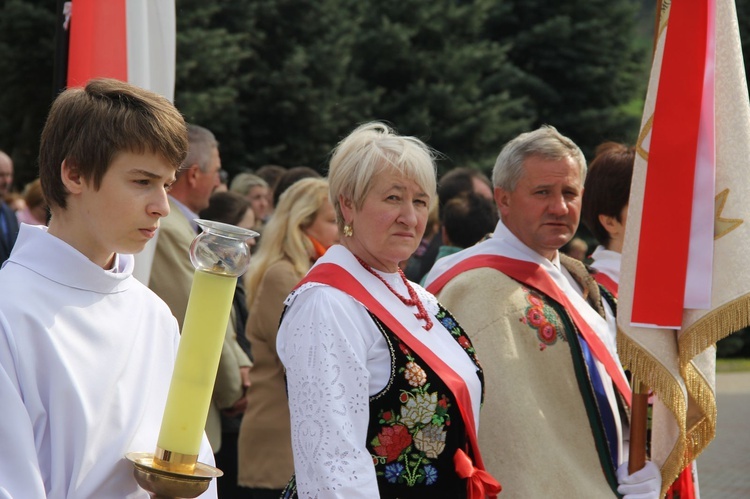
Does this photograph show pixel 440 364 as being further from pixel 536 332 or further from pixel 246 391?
pixel 246 391

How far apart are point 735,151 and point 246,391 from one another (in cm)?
278

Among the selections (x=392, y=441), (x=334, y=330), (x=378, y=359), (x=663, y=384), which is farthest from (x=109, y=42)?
(x=663, y=384)

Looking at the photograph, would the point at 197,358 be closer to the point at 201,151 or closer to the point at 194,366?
→ the point at 194,366

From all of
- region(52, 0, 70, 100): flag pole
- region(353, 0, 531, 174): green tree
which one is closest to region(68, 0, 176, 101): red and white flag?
region(52, 0, 70, 100): flag pole

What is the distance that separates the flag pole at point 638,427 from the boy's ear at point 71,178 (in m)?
2.18

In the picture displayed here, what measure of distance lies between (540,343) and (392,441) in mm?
1038

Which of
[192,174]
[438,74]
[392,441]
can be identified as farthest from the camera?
[438,74]

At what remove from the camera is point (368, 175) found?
3.20m

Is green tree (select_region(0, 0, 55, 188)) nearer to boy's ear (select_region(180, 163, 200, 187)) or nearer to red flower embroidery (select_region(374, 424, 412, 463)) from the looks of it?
boy's ear (select_region(180, 163, 200, 187))

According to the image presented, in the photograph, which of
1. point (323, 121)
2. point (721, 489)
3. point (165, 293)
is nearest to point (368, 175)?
point (165, 293)

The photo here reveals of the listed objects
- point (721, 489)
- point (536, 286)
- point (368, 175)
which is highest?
point (368, 175)

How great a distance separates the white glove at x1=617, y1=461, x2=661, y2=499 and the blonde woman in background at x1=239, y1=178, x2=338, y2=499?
5.61ft

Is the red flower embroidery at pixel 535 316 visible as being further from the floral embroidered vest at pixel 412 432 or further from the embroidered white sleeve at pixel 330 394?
the embroidered white sleeve at pixel 330 394

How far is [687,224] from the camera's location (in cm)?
366
